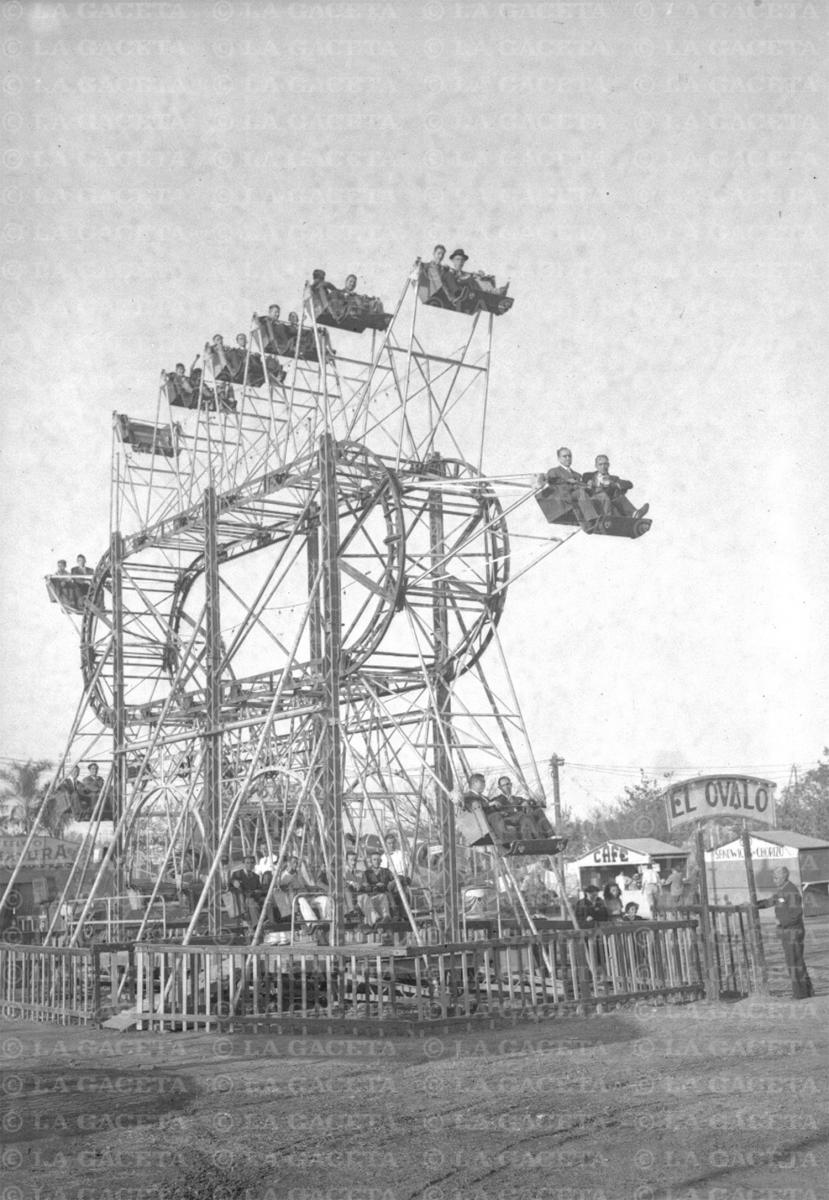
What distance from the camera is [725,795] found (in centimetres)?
1452

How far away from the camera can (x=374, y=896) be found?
19.5m

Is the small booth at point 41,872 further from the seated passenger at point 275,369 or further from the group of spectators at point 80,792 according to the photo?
the seated passenger at point 275,369

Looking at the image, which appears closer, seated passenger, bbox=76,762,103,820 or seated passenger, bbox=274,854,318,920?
seated passenger, bbox=274,854,318,920

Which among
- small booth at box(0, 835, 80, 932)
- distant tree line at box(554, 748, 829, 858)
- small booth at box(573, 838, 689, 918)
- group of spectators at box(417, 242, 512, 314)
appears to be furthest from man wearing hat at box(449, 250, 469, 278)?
distant tree line at box(554, 748, 829, 858)

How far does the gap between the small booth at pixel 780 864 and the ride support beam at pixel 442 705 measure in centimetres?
2834

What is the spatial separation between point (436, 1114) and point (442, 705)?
11424mm

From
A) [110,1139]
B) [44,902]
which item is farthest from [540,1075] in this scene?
[44,902]

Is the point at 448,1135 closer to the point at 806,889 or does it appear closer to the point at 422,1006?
the point at 422,1006

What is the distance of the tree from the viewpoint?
68.6 metres

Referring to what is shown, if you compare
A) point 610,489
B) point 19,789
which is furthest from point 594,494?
point 19,789

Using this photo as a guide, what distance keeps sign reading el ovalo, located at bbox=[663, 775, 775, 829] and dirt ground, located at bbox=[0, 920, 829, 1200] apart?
84.8 inches

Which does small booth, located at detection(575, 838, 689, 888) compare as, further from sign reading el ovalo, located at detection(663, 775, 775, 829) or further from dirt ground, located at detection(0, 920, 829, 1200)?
dirt ground, located at detection(0, 920, 829, 1200)

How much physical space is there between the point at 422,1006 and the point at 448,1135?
5.72 meters

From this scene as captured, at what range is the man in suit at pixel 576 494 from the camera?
16906 millimetres
